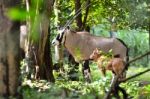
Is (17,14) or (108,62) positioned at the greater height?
(17,14)

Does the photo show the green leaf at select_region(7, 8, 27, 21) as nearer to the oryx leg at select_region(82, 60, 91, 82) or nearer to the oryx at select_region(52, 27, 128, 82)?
the oryx leg at select_region(82, 60, 91, 82)

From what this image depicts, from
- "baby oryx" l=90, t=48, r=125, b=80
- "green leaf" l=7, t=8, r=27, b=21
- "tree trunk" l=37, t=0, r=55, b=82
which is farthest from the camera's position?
"baby oryx" l=90, t=48, r=125, b=80

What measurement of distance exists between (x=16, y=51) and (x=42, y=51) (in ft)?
12.0

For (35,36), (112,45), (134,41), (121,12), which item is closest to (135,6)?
(121,12)

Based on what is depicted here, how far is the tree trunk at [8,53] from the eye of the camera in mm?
3625

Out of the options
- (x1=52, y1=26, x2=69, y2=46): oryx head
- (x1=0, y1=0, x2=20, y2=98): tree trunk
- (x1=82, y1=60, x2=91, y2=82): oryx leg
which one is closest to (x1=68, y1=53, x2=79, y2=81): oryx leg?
(x1=82, y1=60, x2=91, y2=82): oryx leg

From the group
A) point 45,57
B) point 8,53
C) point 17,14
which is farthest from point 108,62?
point 17,14

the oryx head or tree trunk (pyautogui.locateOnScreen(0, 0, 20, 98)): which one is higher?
tree trunk (pyautogui.locateOnScreen(0, 0, 20, 98))

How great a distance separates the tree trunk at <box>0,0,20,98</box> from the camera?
362 centimetres

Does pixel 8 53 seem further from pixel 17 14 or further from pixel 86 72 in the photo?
pixel 86 72

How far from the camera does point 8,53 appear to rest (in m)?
3.84

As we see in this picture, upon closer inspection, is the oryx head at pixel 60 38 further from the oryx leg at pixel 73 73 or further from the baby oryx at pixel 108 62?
the baby oryx at pixel 108 62

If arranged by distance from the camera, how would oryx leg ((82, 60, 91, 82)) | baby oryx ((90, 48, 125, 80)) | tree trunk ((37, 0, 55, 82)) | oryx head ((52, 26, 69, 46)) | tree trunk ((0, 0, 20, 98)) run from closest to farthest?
tree trunk ((0, 0, 20, 98)), tree trunk ((37, 0, 55, 82)), baby oryx ((90, 48, 125, 80)), oryx leg ((82, 60, 91, 82)), oryx head ((52, 26, 69, 46))

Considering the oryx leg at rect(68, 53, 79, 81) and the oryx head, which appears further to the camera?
the oryx head
